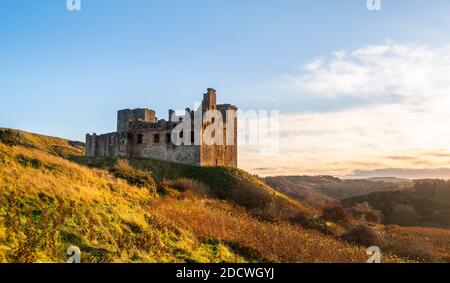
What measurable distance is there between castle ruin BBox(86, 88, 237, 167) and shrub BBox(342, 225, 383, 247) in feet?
86.9

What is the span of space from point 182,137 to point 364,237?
100 feet

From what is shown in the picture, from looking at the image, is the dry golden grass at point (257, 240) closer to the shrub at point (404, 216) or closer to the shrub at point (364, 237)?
the shrub at point (364, 237)

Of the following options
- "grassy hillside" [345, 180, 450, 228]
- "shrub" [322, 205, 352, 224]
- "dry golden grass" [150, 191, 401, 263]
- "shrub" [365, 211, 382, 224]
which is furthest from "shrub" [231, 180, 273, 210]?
"grassy hillside" [345, 180, 450, 228]

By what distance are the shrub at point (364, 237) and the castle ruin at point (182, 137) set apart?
26.5 metres

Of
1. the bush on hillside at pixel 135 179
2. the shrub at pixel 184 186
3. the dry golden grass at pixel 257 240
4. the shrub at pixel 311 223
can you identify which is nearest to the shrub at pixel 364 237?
the shrub at pixel 311 223

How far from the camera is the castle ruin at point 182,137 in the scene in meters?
50.1

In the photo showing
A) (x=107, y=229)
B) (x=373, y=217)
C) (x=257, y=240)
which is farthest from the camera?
(x=373, y=217)

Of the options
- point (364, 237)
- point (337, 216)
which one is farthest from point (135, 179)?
point (337, 216)

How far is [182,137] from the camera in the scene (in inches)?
1986

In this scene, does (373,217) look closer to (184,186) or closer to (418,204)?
(418,204)
